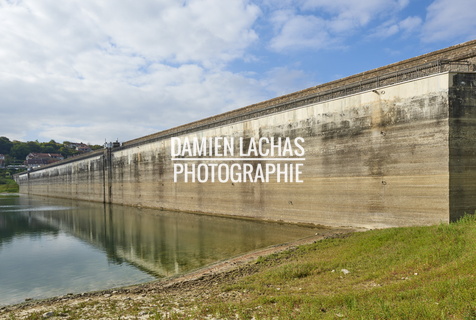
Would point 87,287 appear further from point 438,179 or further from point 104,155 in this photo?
point 104,155

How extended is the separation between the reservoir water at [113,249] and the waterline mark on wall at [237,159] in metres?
3.88

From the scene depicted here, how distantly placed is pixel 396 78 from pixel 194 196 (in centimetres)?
2237

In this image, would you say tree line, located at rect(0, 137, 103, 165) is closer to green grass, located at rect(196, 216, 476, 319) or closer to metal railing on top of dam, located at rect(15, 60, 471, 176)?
metal railing on top of dam, located at rect(15, 60, 471, 176)

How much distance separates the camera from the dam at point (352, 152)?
51.0 ft

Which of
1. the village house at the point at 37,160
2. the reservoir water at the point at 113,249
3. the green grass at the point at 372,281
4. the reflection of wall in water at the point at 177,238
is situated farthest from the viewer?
the village house at the point at 37,160

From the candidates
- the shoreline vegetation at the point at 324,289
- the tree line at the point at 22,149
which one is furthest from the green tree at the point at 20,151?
the shoreline vegetation at the point at 324,289

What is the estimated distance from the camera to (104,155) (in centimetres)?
5572

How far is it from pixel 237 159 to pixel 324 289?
21.6m

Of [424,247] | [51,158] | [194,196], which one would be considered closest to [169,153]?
[194,196]

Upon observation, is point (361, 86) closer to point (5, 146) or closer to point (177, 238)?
point (177, 238)

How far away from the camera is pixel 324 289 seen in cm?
778

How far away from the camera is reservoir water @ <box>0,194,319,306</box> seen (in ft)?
39.7

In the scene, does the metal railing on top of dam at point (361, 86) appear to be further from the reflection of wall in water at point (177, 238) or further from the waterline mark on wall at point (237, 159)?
the reflection of wall in water at point (177, 238)

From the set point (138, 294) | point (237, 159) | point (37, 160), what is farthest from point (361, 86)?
point (37, 160)
